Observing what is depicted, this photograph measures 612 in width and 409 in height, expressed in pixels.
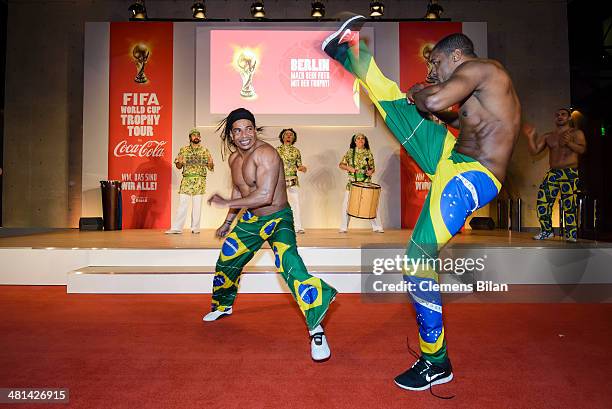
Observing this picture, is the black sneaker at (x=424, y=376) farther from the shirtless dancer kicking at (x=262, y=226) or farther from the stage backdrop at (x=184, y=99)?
the stage backdrop at (x=184, y=99)

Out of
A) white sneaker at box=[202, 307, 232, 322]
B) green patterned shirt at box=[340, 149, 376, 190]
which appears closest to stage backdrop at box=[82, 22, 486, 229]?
green patterned shirt at box=[340, 149, 376, 190]

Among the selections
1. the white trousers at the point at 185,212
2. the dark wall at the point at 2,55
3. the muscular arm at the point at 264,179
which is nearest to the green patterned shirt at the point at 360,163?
the white trousers at the point at 185,212

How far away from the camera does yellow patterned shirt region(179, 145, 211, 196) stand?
7246 mm

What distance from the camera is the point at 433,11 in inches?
330

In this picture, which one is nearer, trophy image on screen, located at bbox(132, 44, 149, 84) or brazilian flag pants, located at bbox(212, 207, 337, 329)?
brazilian flag pants, located at bbox(212, 207, 337, 329)

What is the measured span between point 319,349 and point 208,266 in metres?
2.59

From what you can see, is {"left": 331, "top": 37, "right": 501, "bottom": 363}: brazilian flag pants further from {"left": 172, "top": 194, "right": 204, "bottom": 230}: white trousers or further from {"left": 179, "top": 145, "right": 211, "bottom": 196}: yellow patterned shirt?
{"left": 179, "top": 145, "right": 211, "bottom": 196}: yellow patterned shirt

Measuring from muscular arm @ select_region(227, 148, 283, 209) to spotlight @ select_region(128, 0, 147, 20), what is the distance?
23.3 ft

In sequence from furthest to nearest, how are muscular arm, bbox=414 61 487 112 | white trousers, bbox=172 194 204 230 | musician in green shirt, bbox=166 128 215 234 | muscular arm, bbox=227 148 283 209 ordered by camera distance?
musician in green shirt, bbox=166 128 215 234 < white trousers, bbox=172 194 204 230 < muscular arm, bbox=227 148 283 209 < muscular arm, bbox=414 61 487 112

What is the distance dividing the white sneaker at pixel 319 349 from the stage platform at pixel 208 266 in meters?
1.85

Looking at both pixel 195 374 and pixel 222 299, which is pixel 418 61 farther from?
pixel 195 374

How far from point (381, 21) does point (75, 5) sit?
6394 millimetres

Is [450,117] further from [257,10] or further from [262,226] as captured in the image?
[257,10]

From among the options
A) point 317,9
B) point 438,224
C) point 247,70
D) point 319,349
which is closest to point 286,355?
point 319,349
